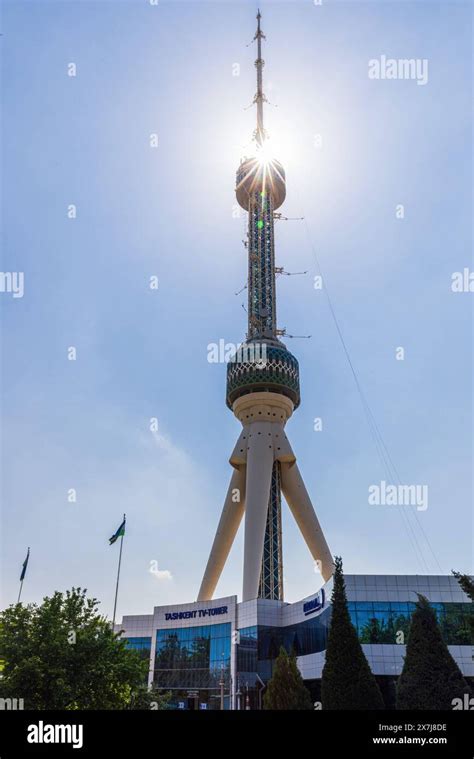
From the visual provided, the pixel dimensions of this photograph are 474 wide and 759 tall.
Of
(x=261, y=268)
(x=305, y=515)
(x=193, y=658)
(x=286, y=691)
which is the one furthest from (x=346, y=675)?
(x=261, y=268)

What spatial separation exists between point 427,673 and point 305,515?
138 ft

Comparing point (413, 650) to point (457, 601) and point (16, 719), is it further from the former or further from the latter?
point (16, 719)

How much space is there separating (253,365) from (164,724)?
193 ft

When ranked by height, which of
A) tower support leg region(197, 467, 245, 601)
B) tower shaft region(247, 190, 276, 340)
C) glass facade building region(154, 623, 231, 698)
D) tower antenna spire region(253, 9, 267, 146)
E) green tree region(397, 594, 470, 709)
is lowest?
glass facade building region(154, 623, 231, 698)

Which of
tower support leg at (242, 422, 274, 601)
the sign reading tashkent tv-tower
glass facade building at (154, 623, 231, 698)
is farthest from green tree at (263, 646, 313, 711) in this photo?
A: the sign reading tashkent tv-tower

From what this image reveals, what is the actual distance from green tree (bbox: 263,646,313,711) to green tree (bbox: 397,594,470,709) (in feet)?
15.7

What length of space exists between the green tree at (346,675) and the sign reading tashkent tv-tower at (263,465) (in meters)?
31.4

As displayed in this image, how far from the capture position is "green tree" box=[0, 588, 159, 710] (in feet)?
80.4

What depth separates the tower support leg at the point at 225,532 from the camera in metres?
65.2

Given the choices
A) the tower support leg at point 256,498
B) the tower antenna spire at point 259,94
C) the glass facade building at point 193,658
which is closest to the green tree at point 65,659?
the glass facade building at point 193,658

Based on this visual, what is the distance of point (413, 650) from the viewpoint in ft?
84.3

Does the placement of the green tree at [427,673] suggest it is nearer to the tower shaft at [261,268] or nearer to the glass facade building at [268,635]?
the glass facade building at [268,635]

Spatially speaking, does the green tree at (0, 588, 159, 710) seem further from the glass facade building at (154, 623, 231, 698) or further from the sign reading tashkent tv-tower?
the sign reading tashkent tv-tower

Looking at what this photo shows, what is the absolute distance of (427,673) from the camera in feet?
80.7
